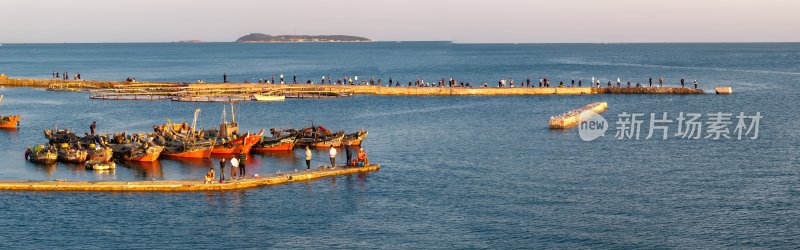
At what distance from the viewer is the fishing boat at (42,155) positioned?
5544cm

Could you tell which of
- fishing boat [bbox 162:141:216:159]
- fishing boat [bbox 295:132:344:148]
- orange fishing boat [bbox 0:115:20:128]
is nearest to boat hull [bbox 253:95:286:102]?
orange fishing boat [bbox 0:115:20:128]

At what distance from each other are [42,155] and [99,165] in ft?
15.3

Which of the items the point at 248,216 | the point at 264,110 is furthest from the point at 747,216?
the point at 264,110

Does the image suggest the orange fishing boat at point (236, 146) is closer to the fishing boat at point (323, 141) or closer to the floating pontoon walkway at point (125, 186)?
the fishing boat at point (323, 141)

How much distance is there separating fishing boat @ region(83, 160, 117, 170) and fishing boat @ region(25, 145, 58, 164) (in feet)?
9.90

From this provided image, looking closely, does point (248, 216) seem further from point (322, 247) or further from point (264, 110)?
point (264, 110)

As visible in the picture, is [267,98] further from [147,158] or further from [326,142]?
[147,158]

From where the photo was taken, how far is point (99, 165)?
5306 cm

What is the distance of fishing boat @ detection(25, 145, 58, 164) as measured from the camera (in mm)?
55438

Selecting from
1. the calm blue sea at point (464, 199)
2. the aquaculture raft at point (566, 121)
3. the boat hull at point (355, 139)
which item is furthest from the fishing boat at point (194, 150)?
the aquaculture raft at point (566, 121)

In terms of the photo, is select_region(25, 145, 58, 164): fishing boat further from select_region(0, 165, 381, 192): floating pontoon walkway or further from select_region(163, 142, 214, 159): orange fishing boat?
select_region(0, 165, 381, 192): floating pontoon walkway

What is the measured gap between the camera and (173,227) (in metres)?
39.5

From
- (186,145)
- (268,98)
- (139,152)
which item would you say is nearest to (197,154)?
(186,145)

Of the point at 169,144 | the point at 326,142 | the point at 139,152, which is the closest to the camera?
the point at 139,152
